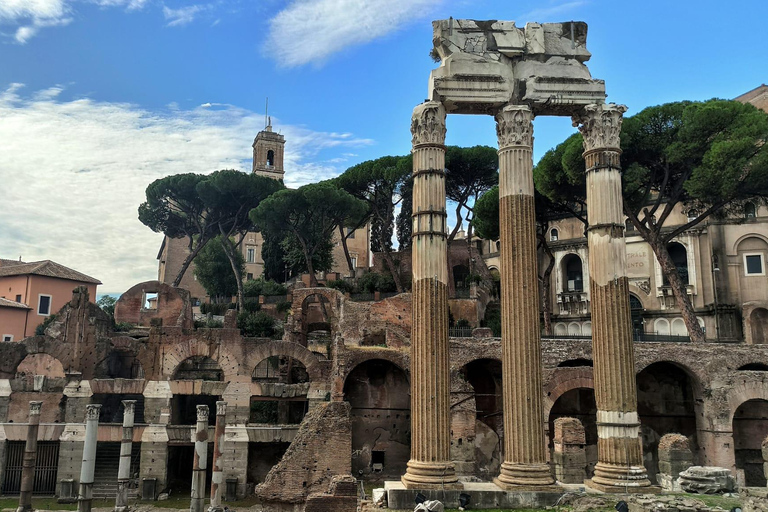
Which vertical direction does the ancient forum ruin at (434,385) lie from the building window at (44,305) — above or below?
below

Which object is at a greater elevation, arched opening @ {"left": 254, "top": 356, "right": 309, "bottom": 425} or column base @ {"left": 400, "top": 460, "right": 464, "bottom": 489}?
arched opening @ {"left": 254, "top": 356, "right": 309, "bottom": 425}

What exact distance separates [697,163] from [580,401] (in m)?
8.55

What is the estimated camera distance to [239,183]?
34.1 metres

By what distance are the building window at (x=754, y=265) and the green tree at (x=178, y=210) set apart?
2505 centimetres

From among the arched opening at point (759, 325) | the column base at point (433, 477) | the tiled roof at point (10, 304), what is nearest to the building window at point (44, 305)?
the tiled roof at point (10, 304)

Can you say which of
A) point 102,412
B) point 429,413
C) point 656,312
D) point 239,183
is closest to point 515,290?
point 429,413

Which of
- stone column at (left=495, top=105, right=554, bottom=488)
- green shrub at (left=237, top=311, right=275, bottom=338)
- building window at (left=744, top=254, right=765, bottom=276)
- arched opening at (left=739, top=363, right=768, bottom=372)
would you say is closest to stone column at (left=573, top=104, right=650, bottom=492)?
stone column at (left=495, top=105, right=554, bottom=488)

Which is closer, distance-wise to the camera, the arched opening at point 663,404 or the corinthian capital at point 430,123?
the corinthian capital at point 430,123

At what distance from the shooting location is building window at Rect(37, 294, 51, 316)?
33156mm

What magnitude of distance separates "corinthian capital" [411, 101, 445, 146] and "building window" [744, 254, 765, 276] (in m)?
21.4

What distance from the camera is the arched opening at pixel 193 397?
22047 millimetres

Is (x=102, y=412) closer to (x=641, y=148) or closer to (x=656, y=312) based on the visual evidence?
(x=641, y=148)

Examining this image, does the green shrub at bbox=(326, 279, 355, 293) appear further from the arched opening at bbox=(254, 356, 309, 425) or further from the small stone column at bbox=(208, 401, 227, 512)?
the small stone column at bbox=(208, 401, 227, 512)

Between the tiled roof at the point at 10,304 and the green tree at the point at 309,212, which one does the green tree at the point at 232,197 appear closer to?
the green tree at the point at 309,212
